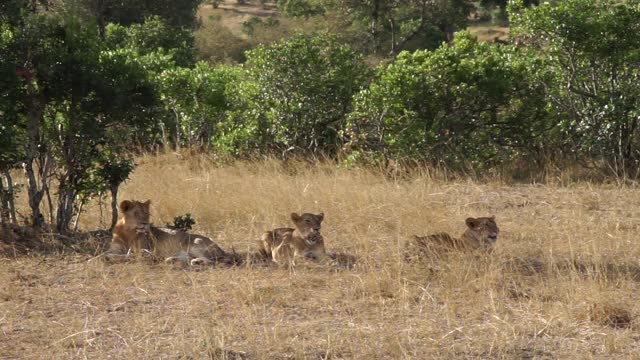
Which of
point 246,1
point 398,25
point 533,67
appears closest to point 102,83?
point 533,67

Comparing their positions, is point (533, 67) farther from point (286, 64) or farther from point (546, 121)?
point (286, 64)

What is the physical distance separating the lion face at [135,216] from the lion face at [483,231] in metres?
2.97

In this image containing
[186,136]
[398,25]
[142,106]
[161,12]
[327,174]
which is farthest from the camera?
[398,25]

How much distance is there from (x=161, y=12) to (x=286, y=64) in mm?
19058

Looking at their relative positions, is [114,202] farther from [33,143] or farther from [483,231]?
[483,231]

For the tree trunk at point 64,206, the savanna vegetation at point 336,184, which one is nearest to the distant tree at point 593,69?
the savanna vegetation at point 336,184

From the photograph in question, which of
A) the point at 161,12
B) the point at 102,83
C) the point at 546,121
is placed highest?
the point at 161,12

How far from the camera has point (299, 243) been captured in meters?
8.67

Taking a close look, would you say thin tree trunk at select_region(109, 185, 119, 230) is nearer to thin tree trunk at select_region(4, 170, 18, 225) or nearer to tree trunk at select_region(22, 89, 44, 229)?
tree trunk at select_region(22, 89, 44, 229)

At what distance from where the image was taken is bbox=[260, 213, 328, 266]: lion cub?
28.2 ft

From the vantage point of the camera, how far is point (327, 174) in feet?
43.7

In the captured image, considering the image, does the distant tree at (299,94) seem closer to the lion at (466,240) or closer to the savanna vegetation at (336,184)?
the savanna vegetation at (336,184)

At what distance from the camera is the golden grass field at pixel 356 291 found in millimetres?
6172

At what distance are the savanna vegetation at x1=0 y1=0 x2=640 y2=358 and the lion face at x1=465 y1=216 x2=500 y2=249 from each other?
10.7 inches
